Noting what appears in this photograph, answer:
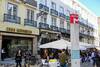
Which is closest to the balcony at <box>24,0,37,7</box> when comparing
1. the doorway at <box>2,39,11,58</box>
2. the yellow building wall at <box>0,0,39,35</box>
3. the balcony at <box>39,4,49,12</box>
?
the yellow building wall at <box>0,0,39,35</box>

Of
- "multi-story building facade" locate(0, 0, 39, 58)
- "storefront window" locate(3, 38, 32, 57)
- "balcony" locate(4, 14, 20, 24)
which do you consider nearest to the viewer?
"multi-story building facade" locate(0, 0, 39, 58)

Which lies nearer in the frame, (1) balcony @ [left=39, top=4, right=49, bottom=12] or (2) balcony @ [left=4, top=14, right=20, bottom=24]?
(2) balcony @ [left=4, top=14, right=20, bottom=24]

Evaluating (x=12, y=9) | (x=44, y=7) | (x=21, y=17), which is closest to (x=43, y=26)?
(x=44, y=7)

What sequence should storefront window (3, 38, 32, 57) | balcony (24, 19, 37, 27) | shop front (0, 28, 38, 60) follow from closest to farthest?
1. shop front (0, 28, 38, 60)
2. storefront window (3, 38, 32, 57)
3. balcony (24, 19, 37, 27)

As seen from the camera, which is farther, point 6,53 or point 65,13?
point 65,13

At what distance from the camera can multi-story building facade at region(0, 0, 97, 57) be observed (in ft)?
85.7

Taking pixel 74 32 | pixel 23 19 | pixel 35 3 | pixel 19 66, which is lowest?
pixel 19 66

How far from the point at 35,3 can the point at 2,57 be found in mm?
8949

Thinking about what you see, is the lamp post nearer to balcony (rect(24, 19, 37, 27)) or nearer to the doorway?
the doorway

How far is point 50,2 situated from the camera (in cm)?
3675

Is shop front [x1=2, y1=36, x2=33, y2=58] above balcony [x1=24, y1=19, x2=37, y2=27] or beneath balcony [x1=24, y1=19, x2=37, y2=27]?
beneath

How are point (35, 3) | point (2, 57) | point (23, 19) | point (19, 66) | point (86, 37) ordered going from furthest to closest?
point (86, 37)
point (35, 3)
point (23, 19)
point (2, 57)
point (19, 66)

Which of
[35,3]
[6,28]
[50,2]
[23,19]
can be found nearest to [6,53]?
[6,28]

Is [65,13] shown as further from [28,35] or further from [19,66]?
[19,66]
